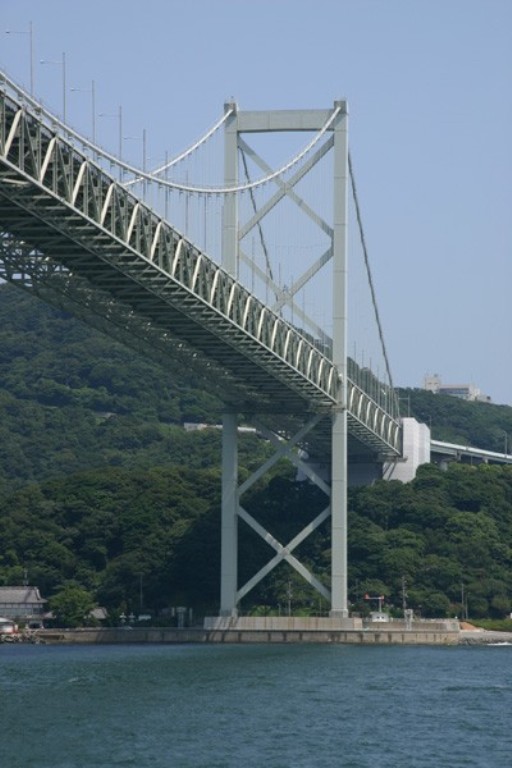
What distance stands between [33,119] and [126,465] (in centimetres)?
8031

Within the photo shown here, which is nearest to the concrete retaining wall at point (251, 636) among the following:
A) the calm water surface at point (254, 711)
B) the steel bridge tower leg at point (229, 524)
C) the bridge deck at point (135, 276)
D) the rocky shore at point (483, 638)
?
the rocky shore at point (483, 638)

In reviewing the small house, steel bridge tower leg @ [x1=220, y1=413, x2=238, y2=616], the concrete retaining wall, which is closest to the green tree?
the small house

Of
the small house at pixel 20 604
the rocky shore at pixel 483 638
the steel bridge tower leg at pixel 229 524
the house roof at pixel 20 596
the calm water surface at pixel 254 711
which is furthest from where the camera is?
the house roof at pixel 20 596

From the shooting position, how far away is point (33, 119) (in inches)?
1722

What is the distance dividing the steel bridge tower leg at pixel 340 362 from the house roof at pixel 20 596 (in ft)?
44.3

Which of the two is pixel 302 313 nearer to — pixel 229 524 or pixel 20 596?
pixel 229 524

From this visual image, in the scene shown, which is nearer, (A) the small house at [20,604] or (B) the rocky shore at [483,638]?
(B) the rocky shore at [483,638]

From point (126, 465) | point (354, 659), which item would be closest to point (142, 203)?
point (354, 659)

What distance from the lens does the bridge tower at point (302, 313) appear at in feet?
238

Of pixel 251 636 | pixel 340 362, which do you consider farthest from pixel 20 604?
pixel 340 362

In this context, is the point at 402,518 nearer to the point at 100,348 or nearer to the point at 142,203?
the point at 142,203

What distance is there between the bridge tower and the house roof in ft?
34.5

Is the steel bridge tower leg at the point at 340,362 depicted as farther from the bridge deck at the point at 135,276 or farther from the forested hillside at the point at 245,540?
the forested hillside at the point at 245,540

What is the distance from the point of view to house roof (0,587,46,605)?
270ft
